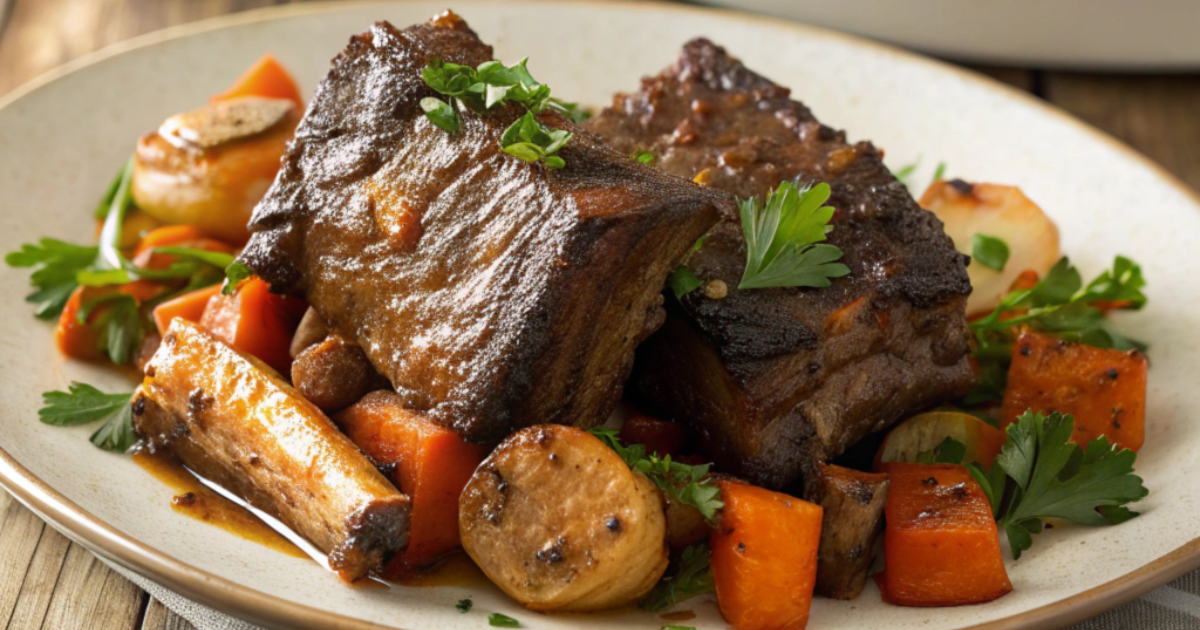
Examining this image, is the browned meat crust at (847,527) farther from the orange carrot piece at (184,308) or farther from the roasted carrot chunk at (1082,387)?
the orange carrot piece at (184,308)

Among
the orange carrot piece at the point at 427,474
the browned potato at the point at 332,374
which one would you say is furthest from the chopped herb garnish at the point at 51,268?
the orange carrot piece at the point at 427,474

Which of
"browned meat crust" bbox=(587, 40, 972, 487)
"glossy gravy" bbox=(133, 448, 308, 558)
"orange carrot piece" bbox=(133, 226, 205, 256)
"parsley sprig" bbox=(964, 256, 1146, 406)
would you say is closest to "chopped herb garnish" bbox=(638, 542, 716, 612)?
"browned meat crust" bbox=(587, 40, 972, 487)

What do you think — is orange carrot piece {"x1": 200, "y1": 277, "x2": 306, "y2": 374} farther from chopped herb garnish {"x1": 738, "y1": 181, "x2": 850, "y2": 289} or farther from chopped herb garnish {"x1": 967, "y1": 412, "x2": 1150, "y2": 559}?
chopped herb garnish {"x1": 967, "y1": 412, "x2": 1150, "y2": 559}

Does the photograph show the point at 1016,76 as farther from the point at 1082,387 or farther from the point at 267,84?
the point at 267,84

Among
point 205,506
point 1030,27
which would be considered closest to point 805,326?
point 205,506

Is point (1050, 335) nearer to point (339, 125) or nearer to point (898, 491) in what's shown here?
point (898, 491)

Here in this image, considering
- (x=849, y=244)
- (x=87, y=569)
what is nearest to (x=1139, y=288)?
(x=849, y=244)
